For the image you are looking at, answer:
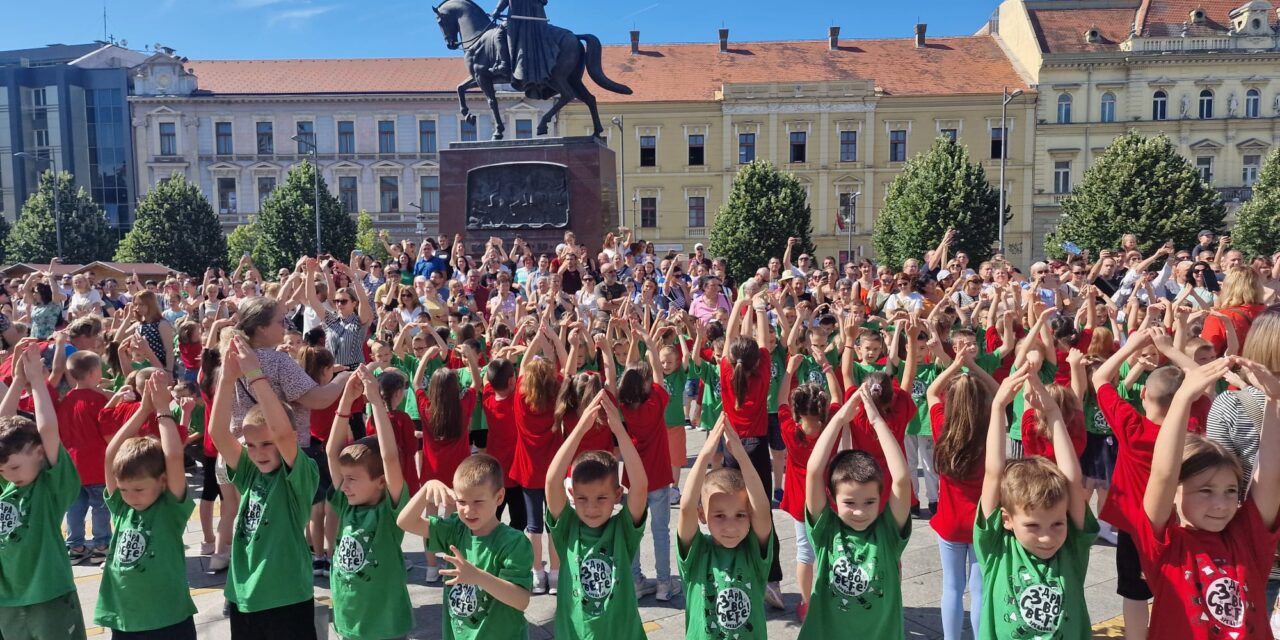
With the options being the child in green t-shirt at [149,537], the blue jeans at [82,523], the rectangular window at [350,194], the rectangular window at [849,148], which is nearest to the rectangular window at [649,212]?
the rectangular window at [849,148]

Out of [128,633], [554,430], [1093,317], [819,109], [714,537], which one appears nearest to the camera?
[714,537]

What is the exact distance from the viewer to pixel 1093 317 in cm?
782

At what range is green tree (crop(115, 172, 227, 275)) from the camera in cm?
4309

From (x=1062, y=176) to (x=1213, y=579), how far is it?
50.2m

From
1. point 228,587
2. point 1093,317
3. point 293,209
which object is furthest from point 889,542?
point 293,209

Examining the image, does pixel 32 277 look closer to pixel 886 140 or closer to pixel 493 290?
pixel 493 290

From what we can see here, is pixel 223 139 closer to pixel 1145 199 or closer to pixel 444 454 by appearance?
pixel 1145 199

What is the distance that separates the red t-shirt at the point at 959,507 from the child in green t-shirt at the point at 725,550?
1.16 m

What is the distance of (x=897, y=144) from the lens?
157 feet

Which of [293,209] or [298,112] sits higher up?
[298,112]

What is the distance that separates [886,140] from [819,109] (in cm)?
395

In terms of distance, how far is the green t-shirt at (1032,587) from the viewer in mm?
3260

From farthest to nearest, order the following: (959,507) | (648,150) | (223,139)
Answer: (223,139), (648,150), (959,507)

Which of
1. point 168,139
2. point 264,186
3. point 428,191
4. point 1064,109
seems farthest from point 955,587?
point 168,139
